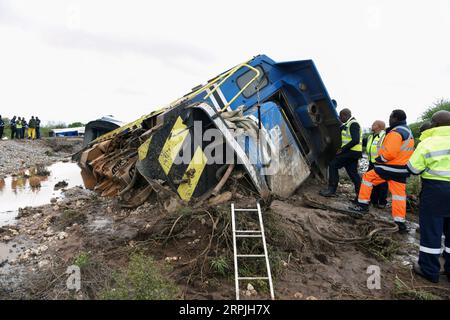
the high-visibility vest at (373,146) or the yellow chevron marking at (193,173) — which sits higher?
the high-visibility vest at (373,146)

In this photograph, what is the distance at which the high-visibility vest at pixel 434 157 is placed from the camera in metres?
3.26

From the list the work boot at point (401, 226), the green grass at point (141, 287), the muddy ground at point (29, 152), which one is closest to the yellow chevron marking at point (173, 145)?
the green grass at point (141, 287)

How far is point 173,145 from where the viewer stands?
15.2ft

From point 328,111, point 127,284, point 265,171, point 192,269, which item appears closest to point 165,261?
point 192,269

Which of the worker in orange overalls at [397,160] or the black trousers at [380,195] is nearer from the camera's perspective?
the worker in orange overalls at [397,160]

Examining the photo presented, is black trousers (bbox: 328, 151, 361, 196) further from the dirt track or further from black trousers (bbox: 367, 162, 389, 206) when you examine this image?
the dirt track

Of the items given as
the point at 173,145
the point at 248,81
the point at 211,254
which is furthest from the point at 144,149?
the point at 211,254

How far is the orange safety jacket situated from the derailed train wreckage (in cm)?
133

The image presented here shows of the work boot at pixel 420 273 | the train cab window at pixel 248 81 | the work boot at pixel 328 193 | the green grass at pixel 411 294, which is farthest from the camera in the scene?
the work boot at pixel 328 193

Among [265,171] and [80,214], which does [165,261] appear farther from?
[80,214]

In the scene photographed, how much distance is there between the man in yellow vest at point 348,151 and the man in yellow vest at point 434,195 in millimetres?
2191

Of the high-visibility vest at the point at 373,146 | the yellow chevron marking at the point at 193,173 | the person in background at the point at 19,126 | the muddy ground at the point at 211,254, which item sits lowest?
the muddy ground at the point at 211,254

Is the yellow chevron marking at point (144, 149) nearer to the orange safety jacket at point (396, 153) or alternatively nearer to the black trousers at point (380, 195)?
the orange safety jacket at point (396, 153)

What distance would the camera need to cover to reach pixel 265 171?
4434mm
